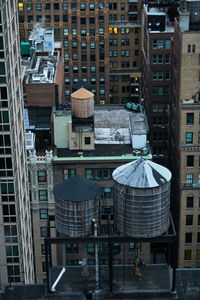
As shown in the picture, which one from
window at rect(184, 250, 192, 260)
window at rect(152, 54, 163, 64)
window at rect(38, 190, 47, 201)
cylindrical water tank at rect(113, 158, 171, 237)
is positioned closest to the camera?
cylindrical water tank at rect(113, 158, 171, 237)

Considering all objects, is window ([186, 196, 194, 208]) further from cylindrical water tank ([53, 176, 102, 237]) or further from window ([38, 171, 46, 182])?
cylindrical water tank ([53, 176, 102, 237])

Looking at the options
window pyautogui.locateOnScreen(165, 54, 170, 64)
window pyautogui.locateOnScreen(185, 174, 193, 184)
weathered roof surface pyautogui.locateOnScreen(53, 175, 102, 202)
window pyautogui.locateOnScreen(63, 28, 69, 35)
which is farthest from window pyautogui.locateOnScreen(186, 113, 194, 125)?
window pyautogui.locateOnScreen(63, 28, 69, 35)

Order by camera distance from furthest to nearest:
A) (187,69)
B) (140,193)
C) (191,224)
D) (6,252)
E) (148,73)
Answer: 1. (148,73)
2. (191,224)
3. (187,69)
4. (6,252)
5. (140,193)

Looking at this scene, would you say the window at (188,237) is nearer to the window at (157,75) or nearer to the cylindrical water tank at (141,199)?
the window at (157,75)

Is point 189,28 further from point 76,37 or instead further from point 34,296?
point 76,37

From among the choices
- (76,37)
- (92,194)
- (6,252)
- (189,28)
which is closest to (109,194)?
(6,252)

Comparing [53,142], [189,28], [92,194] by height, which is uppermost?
[189,28]

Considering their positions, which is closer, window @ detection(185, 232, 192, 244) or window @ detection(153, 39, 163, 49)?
window @ detection(185, 232, 192, 244)

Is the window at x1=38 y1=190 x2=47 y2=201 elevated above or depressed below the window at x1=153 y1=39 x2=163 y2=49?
below
